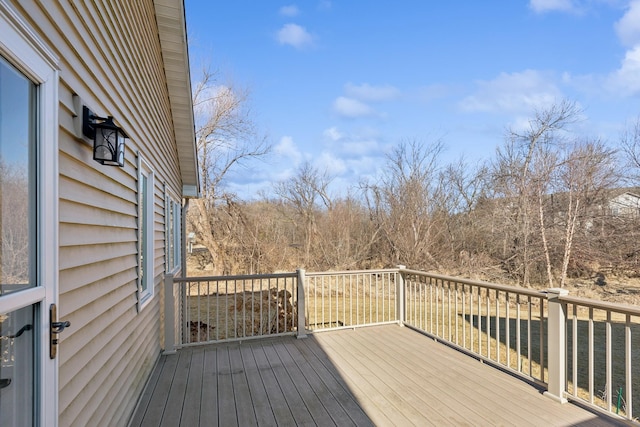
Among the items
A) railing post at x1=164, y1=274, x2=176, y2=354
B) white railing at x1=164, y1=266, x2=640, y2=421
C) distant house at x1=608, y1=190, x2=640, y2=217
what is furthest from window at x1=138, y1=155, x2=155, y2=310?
distant house at x1=608, y1=190, x2=640, y2=217

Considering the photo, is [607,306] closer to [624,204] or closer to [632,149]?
[624,204]

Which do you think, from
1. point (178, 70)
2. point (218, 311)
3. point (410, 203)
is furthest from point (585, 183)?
point (178, 70)

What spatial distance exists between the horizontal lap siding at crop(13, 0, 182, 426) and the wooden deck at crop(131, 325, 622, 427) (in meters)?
0.50

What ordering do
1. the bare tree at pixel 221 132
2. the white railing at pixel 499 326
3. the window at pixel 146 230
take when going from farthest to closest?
the bare tree at pixel 221 132 < the window at pixel 146 230 < the white railing at pixel 499 326

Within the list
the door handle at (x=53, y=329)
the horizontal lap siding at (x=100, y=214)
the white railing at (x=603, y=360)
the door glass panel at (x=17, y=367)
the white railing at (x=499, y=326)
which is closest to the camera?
the door glass panel at (x=17, y=367)

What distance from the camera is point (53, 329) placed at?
143 cm

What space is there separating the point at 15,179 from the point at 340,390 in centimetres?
310

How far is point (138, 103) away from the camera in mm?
3328

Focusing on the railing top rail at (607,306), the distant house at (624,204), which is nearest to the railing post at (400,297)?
the railing top rail at (607,306)

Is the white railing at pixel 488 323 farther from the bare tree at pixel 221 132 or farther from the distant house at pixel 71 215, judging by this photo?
the bare tree at pixel 221 132

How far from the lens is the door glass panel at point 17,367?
1.12 m

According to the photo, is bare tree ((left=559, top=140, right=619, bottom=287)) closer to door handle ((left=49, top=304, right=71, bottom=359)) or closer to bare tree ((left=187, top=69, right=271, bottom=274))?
bare tree ((left=187, top=69, right=271, bottom=274))

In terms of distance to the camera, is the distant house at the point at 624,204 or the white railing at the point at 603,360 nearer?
the white railing at the point at 603,360

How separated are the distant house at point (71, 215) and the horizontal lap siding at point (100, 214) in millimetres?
11
